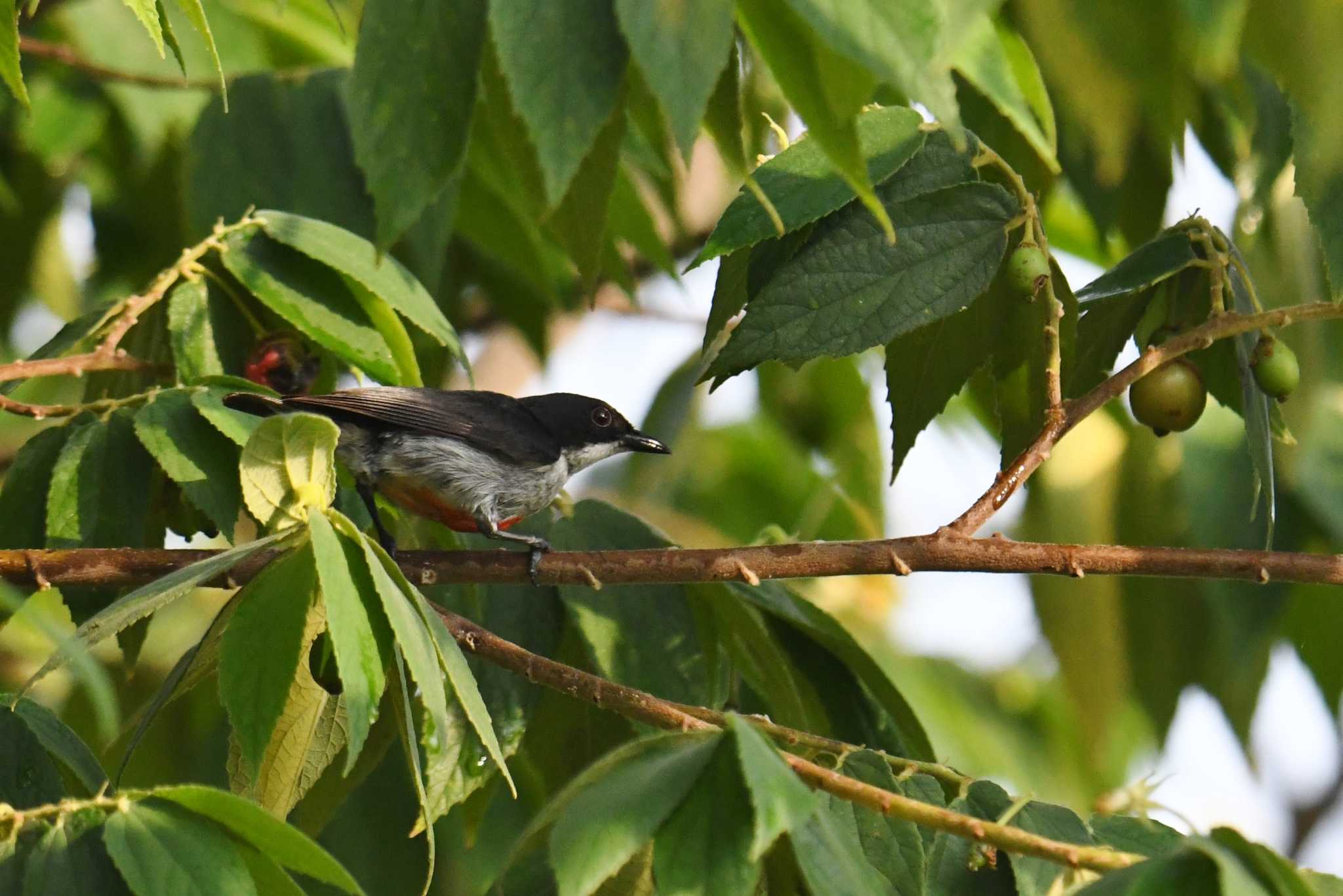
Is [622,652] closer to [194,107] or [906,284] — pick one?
[906,284]

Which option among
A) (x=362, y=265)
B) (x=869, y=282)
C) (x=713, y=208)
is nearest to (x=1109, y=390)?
(x=869, y=282)

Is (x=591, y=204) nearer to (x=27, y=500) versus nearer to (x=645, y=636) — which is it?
(x=645, y=636)

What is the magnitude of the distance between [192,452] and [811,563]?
98 centimetres

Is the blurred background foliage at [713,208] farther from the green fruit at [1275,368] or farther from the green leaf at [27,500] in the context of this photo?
the green fruit at [1275,368]

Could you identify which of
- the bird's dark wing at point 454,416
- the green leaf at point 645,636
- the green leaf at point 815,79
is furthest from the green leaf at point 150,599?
the bird's dark wing at point 454,416

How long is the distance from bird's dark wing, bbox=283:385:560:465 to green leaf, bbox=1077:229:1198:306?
4.95 feet

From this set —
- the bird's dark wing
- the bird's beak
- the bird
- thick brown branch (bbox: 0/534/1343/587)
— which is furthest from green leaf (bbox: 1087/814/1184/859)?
the bird's beak

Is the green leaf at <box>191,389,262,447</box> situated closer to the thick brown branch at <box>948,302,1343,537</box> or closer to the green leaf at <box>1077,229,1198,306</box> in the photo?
the thick brown branch at <box>948,302,1343,537</box>

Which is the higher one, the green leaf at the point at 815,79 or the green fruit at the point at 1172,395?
the green leaf at the point at 815,79

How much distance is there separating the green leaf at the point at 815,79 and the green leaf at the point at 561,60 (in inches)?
7.1

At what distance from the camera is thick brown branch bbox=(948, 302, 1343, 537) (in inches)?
86.1

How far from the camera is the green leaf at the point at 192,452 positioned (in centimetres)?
238

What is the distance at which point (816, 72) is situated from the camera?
153cm

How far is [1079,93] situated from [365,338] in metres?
1.92
